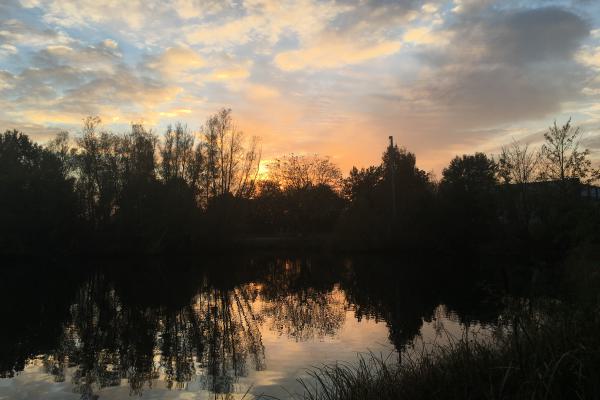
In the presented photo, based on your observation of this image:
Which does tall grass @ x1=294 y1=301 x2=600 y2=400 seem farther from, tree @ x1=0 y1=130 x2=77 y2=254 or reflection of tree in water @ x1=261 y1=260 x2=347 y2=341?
tree @ x1=0 y1=130 x2=77 y2=254

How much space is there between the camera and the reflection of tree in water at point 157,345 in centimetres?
1063

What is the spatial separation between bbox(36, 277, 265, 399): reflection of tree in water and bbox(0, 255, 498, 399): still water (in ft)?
0.13

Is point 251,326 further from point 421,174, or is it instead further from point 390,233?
point 421,174

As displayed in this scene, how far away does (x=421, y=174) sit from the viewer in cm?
5538

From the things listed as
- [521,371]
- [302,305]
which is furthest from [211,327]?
[521,371]

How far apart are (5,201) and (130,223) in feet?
35.8

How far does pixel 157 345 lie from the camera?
13.5 m

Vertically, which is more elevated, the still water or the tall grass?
the tall grass

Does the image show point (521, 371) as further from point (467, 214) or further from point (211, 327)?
point (467, 214)

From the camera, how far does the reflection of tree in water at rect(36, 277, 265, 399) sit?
10.6m

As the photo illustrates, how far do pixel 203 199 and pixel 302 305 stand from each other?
3517 cm

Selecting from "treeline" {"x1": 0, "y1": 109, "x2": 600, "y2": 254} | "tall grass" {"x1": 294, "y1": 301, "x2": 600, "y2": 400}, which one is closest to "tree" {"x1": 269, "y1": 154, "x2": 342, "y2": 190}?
"treeline" {"x1": 0, "y1": 109, "x2": 600, "y2": 254}

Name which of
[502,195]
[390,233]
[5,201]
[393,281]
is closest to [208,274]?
[393,281]

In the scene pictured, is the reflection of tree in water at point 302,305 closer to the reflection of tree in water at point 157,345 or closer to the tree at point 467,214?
the reflection of tree in water at point 157,345
